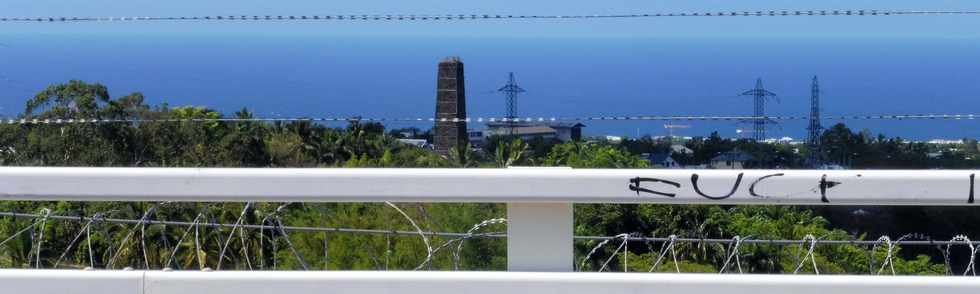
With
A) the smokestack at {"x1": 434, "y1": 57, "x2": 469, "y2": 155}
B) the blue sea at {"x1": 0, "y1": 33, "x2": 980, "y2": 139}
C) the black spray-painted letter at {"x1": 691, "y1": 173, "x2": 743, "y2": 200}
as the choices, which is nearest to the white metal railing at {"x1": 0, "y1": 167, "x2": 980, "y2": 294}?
the black spray-painted letter at {"x1": 691, "y1": 173, "x2": 743, "y2": 200}

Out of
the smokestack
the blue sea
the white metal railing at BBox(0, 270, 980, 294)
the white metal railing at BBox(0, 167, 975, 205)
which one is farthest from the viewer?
the smokestack

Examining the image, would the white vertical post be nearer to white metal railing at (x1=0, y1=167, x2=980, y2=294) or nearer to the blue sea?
white metal railing at (x1=0, y1=167, x2=980, y2=294)

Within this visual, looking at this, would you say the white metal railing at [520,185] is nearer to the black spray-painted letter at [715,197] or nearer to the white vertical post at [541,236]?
the black spray-painted letter at [715,197]

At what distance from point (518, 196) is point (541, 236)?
185 mm

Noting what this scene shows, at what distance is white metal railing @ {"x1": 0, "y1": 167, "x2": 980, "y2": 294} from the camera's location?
356 centimetres

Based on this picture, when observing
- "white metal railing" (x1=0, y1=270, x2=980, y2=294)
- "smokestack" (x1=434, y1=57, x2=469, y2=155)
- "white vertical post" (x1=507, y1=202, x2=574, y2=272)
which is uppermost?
"smokestack" (x1=434, y1=57, x2=469, y2=155)

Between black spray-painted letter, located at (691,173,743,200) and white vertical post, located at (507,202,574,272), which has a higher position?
black spray-painted letter, located at (691,173,743,200)

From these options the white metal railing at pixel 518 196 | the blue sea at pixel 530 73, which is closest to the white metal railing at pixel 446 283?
the white metal railing at pixel 518 196

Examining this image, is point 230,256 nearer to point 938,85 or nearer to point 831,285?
point 831,285

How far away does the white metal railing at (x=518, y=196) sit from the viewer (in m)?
3.56

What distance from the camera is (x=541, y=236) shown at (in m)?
3.71

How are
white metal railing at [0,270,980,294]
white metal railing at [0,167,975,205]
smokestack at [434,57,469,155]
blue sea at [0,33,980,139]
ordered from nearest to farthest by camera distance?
1. white metal railing at [0,167,975,205]
2. white metal railing at [0,270,980,294]
3. blue sea at [0,33,980,139]
4. smokestack at [434,57,469,155]

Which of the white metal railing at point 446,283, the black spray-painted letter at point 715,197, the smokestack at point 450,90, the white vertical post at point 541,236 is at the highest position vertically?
the smokestack at point 450,90

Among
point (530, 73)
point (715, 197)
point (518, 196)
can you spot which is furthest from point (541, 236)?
point (530, 73)
